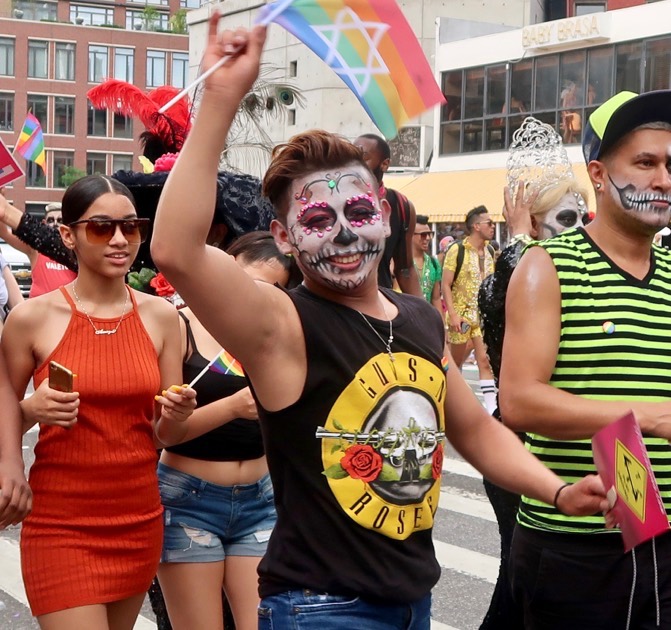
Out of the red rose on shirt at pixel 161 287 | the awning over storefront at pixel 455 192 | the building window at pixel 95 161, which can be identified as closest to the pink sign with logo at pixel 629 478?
the red rose on shirt at pixel 161 287

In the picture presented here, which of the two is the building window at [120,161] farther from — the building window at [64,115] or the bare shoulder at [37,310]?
the bare shoulder at [37,310]

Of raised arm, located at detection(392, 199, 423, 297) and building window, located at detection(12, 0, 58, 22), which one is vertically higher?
building window, located at detection(12, 0, 58, 22)

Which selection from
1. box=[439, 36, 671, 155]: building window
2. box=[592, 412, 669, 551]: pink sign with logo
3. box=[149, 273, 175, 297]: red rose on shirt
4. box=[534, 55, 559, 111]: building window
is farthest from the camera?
box=[534, 55, 559, 111]: building window

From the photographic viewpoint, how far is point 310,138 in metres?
2.81

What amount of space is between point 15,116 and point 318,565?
242 feet

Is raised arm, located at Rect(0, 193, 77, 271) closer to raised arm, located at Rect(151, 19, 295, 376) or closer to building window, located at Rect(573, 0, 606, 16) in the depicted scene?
raised arm, located at Rect(151, 19, 295, 376)

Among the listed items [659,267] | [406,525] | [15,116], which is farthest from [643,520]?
[15,116]

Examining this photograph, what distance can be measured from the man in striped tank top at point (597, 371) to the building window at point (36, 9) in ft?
248

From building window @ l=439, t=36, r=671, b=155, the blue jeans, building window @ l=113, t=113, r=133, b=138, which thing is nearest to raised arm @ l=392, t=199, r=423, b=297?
the blue jeans

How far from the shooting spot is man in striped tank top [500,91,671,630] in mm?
2982

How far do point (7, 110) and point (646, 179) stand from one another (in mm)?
73331

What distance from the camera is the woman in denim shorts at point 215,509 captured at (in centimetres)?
388

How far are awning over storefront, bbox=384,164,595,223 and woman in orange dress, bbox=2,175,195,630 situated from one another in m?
29.3

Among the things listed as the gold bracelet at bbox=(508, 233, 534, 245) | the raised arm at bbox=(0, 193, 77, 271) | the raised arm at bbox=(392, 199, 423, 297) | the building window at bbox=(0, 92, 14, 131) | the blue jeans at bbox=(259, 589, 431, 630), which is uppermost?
the building window at bbox=(0, 92, 14, 131)
